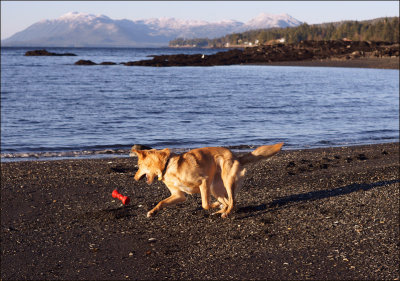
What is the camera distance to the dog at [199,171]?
7531 mm

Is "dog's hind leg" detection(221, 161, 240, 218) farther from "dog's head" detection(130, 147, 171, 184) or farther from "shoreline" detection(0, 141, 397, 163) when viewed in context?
"shoreline" detection(0, 141, 397, 163)

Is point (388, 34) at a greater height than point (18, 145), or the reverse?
point (388, 34)

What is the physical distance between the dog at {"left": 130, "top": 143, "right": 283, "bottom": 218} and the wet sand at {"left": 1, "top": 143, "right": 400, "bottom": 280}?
50cm

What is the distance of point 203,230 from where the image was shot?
7.85 meters

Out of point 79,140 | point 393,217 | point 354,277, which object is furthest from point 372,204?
point 79,140

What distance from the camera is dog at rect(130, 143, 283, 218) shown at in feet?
24.7

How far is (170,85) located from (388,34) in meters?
92.1

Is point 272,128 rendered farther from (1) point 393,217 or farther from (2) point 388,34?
(2) point 388,34

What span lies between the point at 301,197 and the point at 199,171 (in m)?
2.76

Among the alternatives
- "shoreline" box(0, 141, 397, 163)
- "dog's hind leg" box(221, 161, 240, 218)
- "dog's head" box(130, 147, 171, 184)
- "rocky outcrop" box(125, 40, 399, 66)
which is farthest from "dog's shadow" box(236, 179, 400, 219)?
"rocky outcrop" box(125, 40, 399, 66)

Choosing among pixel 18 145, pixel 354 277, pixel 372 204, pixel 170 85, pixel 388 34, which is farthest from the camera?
pixel 388 34

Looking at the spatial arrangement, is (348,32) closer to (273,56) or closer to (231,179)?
(273,56)

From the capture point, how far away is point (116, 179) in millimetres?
11320

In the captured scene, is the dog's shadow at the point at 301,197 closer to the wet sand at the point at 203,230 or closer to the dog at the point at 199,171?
the wet sand at the point at 203,230
